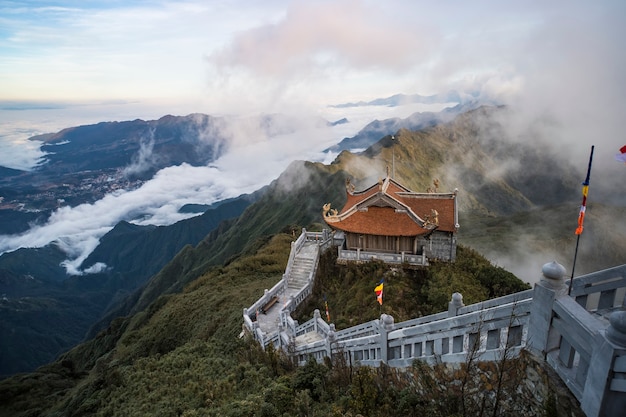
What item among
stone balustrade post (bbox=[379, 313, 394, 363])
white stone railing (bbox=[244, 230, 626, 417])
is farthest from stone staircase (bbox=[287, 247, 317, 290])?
stone balustrade post (bbox=[379, 313, 394, 363])

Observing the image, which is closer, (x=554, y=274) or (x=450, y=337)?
(x=554, y=274)

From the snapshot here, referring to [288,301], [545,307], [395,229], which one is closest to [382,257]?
[395,229]

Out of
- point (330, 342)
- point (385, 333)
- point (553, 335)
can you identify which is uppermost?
point (553, 335)

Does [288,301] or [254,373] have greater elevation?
[254,373]

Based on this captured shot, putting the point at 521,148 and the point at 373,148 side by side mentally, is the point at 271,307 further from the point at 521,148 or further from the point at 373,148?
the point at 521,148

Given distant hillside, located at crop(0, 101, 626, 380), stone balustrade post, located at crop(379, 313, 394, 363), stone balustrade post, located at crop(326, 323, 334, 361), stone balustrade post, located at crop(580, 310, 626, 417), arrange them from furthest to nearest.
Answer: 1. distant hillside, located at crop(0, 101, 626, 380)
2. stone balustrade post, located at crop(326, 323, 334, 361)
3. stone balustrade post, located at crop(379, 313, 394, 363)
4. stone balustrade post, located at crop(580, 310, 626, 417)

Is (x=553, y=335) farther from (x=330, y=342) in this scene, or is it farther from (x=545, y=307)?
(x=330, y=342)

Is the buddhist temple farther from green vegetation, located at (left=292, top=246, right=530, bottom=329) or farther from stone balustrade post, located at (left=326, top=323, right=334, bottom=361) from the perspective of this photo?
stone balustrade post, located at (left=326, top=323, right=334, bottom=361)
